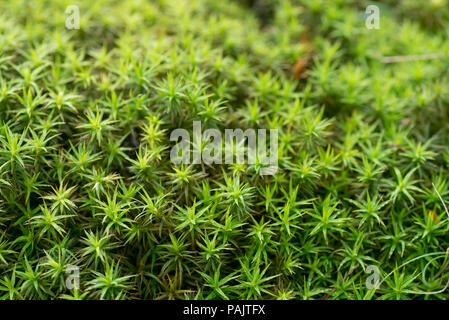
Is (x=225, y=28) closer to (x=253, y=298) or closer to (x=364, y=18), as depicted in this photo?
(x=364, y=18)

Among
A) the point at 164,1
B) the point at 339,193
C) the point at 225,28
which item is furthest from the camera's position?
the point at 164,1

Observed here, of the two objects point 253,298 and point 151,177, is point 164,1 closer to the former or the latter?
point 151,177

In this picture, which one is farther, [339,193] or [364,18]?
[364,18]

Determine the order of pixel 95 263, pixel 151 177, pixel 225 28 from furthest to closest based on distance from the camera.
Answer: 1. pixel 225 28
2. pixel 151 177
3. pixel 95 263

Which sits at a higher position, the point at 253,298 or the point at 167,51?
the point at 167,51

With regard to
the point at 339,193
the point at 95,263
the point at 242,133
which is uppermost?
the point at 242,133

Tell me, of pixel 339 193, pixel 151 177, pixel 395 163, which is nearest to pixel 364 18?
pixel 395 163
